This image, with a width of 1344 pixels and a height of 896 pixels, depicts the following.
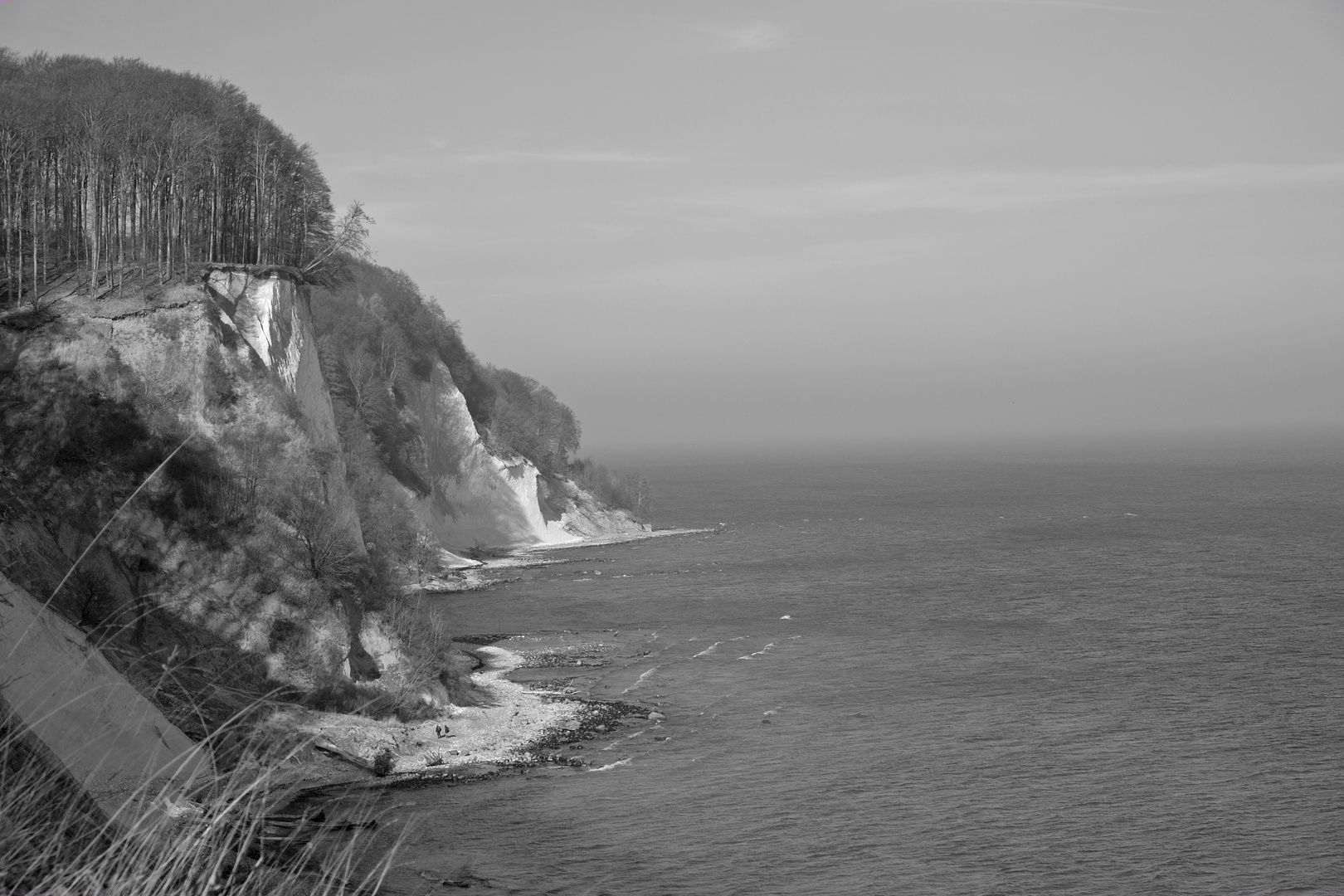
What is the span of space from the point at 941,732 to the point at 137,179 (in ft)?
112

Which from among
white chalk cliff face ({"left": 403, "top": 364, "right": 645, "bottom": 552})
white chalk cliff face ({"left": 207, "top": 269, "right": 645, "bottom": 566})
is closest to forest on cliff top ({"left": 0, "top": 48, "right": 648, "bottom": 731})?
white chalk cliff face ({"left": 207, "top": 269, "right": 645, "bottom": 566})

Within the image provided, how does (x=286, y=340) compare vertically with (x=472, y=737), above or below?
above

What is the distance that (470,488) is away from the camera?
8438 cm

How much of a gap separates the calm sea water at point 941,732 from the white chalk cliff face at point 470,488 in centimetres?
1106

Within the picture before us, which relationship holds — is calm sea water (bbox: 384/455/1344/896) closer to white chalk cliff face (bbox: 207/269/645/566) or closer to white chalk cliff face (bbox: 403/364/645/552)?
white chalk cliff face (bbox: 207/269/645/566)

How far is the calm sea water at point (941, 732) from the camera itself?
24.4 meters

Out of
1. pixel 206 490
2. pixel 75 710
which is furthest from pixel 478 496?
pixel 75 710

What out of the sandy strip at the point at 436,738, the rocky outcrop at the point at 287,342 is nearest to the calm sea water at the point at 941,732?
the sandy strip at the point at 436,738

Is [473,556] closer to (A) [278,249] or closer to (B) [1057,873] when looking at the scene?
(A) [278,249]

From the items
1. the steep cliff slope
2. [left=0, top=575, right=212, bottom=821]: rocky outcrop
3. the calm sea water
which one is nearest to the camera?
[left=0, top=575, right=212, bottom=821]: rocky outcrop

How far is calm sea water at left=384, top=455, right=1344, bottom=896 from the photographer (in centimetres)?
2436

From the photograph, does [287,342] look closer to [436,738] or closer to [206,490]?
[206,490]

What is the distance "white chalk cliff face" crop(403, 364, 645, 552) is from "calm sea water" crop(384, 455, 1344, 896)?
11.1 meters

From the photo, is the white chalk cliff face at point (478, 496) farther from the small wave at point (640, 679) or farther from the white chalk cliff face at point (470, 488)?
the small wave at point (640, 679)
